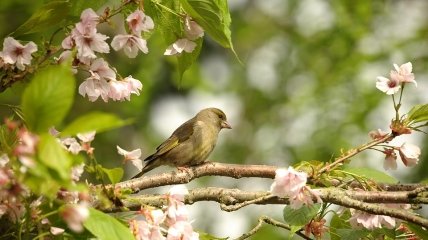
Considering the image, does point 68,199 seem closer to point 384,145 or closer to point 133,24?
point 133,24

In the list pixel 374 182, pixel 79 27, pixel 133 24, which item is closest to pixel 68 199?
pixel 79 27

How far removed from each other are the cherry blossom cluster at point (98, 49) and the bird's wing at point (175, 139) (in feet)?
10.5

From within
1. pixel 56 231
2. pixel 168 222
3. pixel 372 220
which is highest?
pixel 372 220

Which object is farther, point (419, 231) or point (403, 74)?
point (403, 74)

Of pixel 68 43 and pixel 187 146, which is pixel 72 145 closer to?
pixel 68 43

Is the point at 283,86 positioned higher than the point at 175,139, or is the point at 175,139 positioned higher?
the point at 283,86

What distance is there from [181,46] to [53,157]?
1.60m

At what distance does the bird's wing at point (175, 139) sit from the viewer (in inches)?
253

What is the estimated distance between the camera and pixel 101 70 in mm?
2904

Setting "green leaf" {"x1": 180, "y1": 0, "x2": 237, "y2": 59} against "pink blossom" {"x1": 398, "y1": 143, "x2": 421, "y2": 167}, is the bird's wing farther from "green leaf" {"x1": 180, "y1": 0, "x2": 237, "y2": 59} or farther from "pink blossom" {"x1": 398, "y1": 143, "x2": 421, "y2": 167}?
"green leaf" {"x1": 180, "y1": 0, "x2": 237, "y2": 59}

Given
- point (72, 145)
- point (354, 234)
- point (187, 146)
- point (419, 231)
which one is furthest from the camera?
point (187, 146)

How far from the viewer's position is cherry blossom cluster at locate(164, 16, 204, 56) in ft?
10.4

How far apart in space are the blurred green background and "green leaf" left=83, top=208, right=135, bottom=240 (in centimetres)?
949

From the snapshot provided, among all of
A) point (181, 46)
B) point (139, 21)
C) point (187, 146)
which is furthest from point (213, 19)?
point (187, 146)
